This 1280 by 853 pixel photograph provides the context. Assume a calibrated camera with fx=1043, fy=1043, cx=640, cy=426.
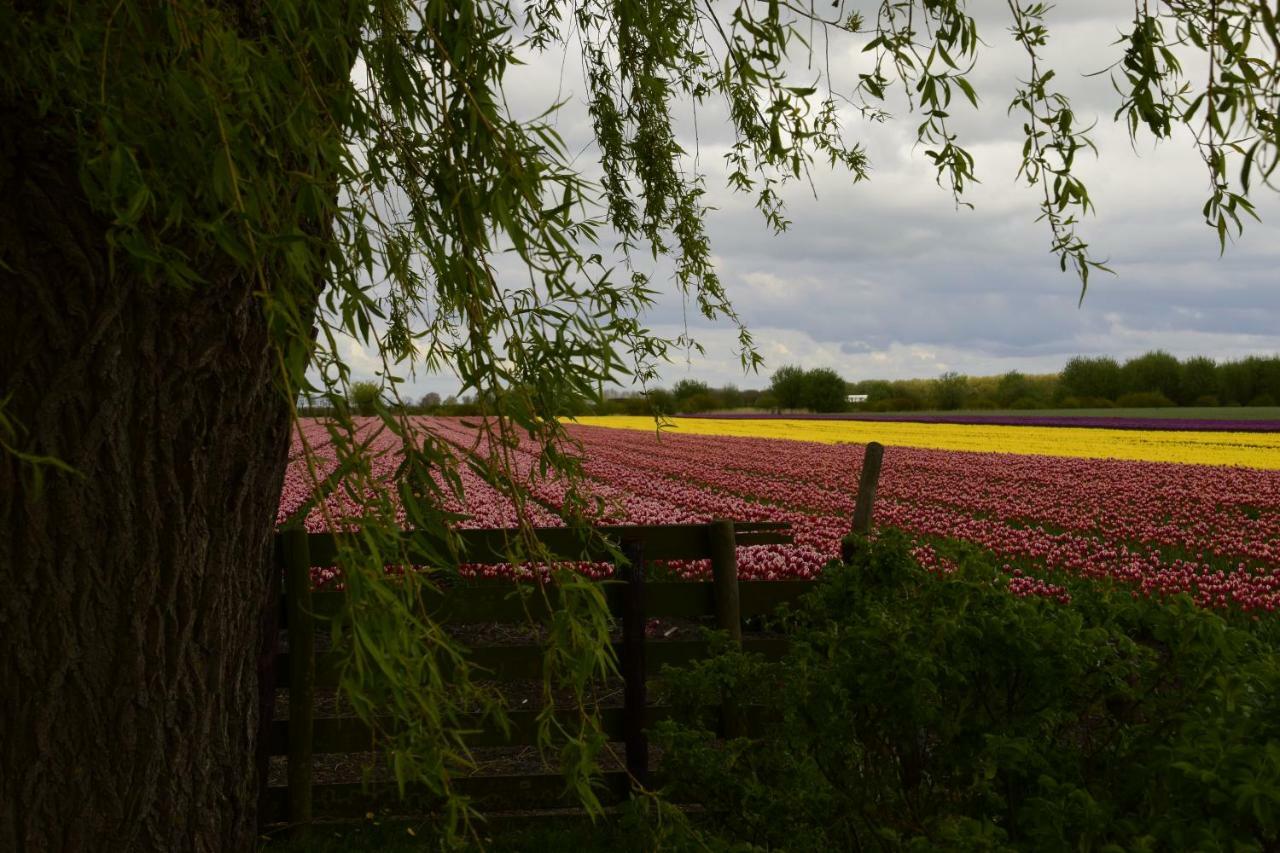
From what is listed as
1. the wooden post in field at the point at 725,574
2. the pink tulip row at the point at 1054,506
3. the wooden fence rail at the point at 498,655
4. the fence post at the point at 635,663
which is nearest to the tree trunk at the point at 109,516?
the wooden fence rail at the point at 498,655

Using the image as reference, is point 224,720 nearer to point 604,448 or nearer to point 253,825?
point 253,825

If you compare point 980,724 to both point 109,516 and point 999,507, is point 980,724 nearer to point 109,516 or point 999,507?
point 109,516

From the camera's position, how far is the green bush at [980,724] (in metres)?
2.58

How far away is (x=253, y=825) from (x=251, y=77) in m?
2.79

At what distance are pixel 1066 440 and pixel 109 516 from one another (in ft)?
104

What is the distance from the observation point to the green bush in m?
2.58

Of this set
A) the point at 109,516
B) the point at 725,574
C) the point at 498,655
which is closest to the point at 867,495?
the point at 725,574

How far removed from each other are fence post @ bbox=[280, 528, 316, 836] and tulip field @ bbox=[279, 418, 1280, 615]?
0.89m

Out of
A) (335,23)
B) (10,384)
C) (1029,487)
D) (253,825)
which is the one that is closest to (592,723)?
(335,23)

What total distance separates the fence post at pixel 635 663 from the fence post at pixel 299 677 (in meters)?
1.41

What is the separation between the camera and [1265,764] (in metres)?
2.15

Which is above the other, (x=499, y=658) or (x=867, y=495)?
(x=867, y=495)

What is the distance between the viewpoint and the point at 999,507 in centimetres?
1397

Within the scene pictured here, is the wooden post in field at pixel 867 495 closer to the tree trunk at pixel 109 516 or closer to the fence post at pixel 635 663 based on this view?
the fence post at pixel 635 663
